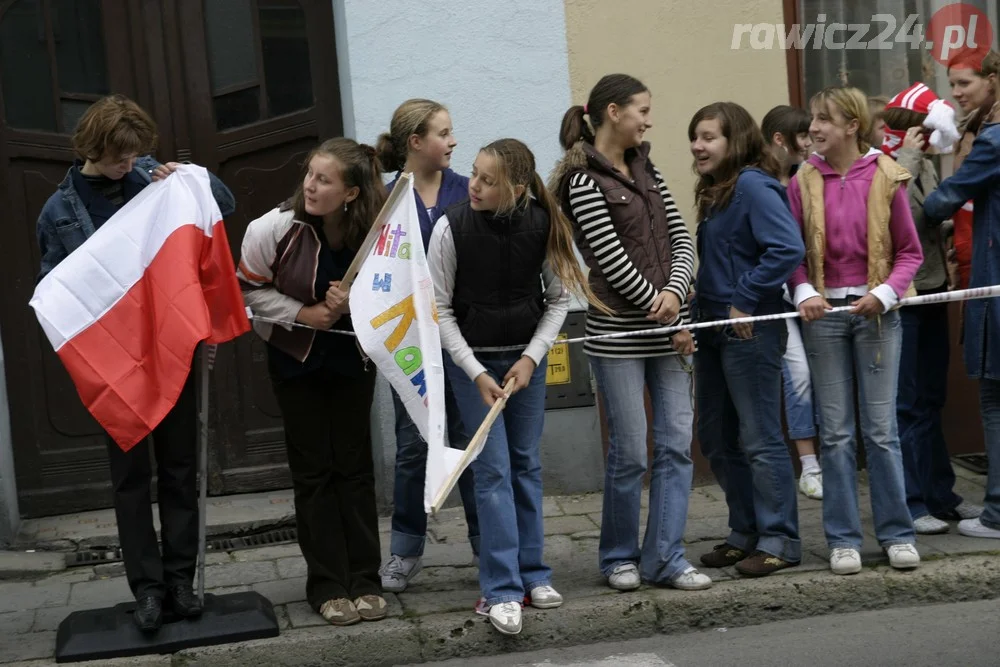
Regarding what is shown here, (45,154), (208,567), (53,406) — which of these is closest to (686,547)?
(208,567)

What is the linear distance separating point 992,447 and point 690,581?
1.70m

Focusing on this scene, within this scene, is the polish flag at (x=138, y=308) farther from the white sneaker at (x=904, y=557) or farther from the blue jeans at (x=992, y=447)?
the blue jeans at (x=992, y=447)

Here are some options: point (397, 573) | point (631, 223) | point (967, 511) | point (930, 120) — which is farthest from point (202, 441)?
point (967, 511)

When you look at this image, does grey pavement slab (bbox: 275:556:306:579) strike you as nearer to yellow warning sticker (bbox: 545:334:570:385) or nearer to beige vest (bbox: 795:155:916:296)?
yellow warning sticker (bbox: 545:334:570:385)

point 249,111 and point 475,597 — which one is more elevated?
point 249,111

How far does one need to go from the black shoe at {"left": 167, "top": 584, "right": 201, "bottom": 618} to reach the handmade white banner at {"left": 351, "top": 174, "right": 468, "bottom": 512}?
3.40 feet

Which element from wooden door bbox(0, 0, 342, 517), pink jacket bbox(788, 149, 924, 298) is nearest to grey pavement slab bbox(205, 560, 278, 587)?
wooden door bbox(0, 0, 342, 517)

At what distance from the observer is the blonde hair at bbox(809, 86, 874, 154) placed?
560cm

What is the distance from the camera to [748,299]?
5.53 meters

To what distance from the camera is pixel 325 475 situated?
5.39m

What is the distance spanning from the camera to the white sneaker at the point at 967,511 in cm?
656

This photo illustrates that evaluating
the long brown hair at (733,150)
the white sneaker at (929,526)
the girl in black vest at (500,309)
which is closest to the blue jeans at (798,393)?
the white sneaker at (929,526)

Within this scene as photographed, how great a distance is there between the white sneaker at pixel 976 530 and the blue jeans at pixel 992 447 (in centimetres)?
2

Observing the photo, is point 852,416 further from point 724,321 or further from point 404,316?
point 404,316
